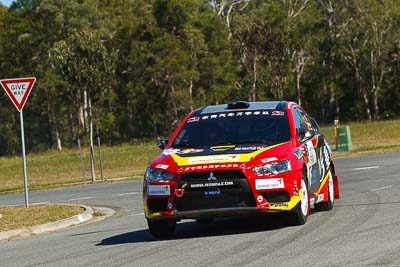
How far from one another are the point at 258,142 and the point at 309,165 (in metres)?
0.93

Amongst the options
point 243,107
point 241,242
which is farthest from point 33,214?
point 241,242

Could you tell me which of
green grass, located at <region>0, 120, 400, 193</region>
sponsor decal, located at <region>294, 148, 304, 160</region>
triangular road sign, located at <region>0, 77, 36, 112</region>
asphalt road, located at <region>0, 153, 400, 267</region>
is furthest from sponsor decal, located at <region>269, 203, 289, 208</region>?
green grass, located at <region>0, 120, 400, 193</region>

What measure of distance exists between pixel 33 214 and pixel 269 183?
7.60 metres

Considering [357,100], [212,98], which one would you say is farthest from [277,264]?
[357,100]

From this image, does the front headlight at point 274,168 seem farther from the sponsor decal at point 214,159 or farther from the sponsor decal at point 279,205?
the sponsor decal at point 279,205

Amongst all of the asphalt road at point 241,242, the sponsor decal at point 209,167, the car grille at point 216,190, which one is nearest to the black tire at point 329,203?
the asphalt road at point 241,242

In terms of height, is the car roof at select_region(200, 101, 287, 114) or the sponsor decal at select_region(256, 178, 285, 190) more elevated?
the car roof at select_region(200, 101, 287, 114)

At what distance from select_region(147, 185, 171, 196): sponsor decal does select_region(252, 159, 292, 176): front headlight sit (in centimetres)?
107

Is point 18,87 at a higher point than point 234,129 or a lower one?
higher

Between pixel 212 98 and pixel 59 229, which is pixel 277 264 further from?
pixel 212 98

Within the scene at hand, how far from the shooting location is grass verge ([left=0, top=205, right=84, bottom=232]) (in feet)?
53.7

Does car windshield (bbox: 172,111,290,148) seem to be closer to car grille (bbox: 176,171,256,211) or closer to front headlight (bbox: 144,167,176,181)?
front headlight (bbox: 144,167,176,181)

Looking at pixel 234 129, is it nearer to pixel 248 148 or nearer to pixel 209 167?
pixel 248 148

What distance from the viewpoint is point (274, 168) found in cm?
1183
